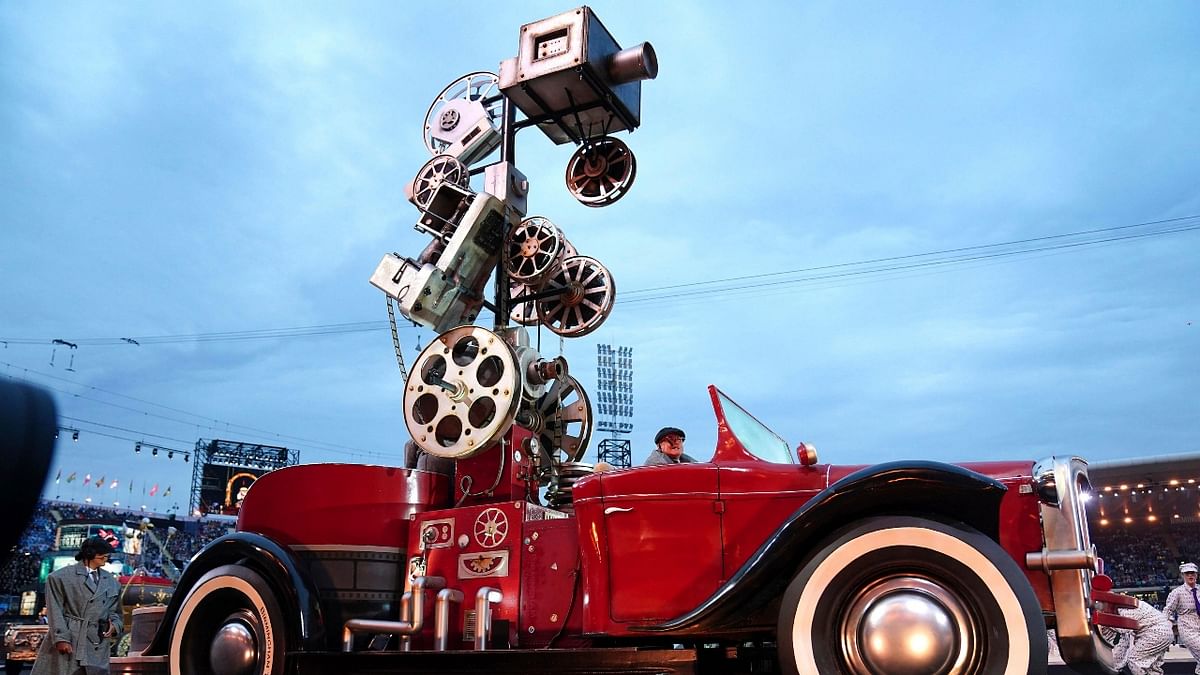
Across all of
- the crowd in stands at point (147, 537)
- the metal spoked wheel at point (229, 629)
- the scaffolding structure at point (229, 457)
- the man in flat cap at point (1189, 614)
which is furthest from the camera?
the scaffolding structure at point (229, 457)

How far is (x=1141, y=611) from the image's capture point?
10.4m

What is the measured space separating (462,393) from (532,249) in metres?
1.56

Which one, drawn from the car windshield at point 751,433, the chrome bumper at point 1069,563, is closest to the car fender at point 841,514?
the chrome bumper at point 1069,563

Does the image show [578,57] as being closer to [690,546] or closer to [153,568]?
[690,546]

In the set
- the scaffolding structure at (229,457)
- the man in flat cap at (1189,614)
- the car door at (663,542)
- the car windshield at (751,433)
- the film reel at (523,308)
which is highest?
the scaffolding structure at (229,457)

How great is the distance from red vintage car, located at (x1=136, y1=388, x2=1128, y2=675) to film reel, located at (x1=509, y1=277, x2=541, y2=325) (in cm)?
151

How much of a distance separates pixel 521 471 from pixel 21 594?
30.8m

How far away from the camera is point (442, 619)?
5219 millimetres

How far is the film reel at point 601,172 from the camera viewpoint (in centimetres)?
775

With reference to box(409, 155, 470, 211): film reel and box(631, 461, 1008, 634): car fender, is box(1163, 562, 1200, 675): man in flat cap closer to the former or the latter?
box(631, 461, 1008, 634): car fender

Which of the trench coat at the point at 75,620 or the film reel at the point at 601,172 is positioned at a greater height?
the film reel at the point at 601,172

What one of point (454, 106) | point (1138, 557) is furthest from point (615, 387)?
point (454, 106)

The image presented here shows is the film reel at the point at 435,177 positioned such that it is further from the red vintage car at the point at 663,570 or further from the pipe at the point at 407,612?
the pipe at the point at 407,612

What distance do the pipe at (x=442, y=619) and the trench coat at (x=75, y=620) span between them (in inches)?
128
